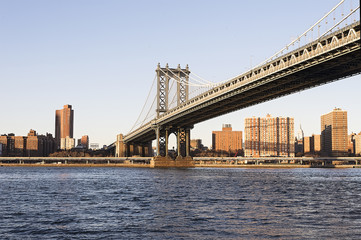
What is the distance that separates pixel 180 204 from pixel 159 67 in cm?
9514

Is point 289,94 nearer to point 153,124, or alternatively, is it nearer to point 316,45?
point 316,45

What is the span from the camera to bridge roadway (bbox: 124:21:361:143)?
1839 inches

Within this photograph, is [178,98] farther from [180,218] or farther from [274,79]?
[180,218]

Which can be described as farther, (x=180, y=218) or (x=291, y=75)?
(x=291, y=75)

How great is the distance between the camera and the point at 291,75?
2306 inches

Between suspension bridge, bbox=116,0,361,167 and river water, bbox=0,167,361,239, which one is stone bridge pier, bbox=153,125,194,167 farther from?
river water, bbox=0,167,361,239

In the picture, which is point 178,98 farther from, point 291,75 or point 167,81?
point 291,75

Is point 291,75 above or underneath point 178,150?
above

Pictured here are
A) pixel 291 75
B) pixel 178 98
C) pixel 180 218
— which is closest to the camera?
pixel 180 218

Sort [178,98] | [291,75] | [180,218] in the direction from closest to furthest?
[180,218], [291,75], [178,98]

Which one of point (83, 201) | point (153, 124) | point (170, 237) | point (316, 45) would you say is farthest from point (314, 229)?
point (153, 124)

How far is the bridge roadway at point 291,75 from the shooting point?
46.7 m

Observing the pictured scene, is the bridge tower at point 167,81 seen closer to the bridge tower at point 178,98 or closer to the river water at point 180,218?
the bridge tower at point 178,98

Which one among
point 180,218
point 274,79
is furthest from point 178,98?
point 180,218
